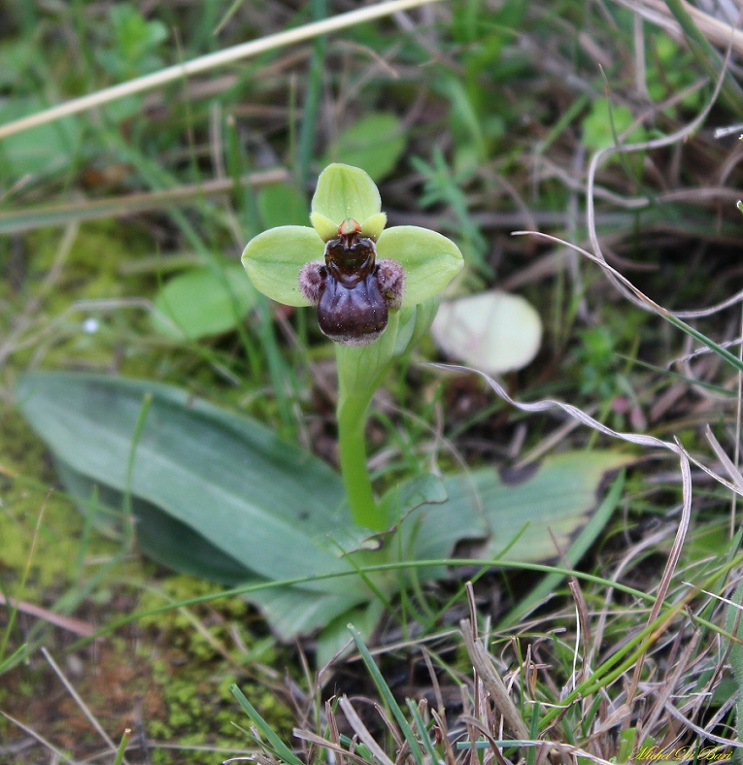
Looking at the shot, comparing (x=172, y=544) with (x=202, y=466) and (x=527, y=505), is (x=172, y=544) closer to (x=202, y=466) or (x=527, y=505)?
(x=202, y=466)

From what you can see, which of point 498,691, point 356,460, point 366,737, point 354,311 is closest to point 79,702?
point 366,737

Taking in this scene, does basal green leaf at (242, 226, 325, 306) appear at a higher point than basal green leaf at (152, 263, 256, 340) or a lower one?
higher

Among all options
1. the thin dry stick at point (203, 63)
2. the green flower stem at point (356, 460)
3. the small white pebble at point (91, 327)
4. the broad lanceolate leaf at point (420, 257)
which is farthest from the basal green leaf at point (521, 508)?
the thin dry stick at point (203, 63)

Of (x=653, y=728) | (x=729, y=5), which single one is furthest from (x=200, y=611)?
(x=729, y=5)

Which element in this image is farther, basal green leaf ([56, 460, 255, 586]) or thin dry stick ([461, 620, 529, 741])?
basal green leaf ([56, 460, 255, 586])

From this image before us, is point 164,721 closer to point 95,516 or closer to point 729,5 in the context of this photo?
point 95,516

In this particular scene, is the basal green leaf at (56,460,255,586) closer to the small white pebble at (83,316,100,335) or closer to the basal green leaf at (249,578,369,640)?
the basal green leaf at (249,578,369,640)

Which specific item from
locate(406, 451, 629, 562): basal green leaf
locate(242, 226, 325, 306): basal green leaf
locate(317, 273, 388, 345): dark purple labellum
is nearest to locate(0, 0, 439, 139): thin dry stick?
locate(242, 226, 325, 306): basal green leaf
